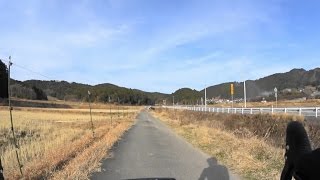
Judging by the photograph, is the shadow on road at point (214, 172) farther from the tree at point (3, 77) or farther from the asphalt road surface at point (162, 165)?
the tree at point (3, 77)

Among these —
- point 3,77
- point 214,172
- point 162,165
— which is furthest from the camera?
point 3,77

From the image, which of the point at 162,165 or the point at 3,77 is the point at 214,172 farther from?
the point at 3,77

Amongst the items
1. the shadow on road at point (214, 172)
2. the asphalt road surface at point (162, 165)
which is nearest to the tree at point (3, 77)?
the asphalt road surface at point (162, 165)

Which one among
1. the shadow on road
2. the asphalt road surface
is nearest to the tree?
the asphalt road surface

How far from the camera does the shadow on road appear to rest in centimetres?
1051

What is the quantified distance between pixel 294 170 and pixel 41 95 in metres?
153

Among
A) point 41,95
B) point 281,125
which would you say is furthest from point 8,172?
point 41,95

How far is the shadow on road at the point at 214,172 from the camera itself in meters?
10.5

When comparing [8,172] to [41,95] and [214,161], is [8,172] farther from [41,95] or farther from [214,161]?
[41,95]

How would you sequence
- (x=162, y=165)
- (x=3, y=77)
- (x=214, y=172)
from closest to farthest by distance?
(x=214, y=172), (x=162, y=165), (x=3, y=77)

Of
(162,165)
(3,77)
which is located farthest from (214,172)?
(3,77)

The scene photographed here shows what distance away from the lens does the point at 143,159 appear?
46.6 feet

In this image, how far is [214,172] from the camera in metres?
11.4

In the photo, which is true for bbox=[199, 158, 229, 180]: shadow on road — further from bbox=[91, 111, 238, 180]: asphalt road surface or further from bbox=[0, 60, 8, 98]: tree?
bbox=[0, 60, 8, 98]: tree
